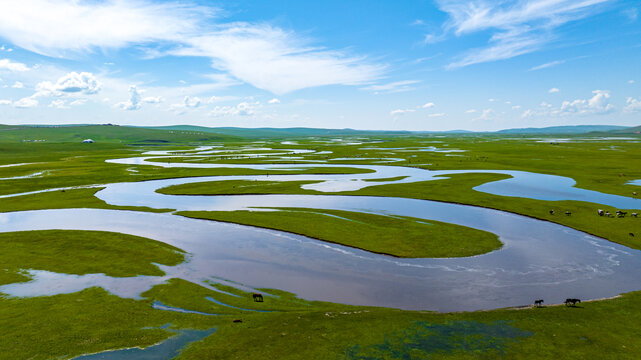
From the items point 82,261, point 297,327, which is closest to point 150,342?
point 297,327

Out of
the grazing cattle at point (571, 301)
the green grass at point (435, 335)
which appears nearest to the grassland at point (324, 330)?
the green grass at point (435, 335)

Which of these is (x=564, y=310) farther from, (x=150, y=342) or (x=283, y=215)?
(x=283, y=215)

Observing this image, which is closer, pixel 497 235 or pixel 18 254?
pixel 18 254

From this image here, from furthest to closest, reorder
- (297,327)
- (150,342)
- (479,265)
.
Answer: (479,265) < (297,327) < (150,342)

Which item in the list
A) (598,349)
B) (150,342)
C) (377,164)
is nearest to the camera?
(598,349)

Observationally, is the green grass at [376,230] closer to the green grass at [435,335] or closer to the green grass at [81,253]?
the green grass at [435,335]

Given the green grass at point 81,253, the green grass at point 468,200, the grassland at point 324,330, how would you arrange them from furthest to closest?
the green grass at point 468,200
the green grass at point 81,253
the grassland at point 324,330

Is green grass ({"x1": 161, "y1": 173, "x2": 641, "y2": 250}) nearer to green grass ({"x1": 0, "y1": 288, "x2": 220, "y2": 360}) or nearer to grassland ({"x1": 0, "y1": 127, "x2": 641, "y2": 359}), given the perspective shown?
grassland ({"x1": 0, "y1": 127, "x2": 641, "y2": 359})
